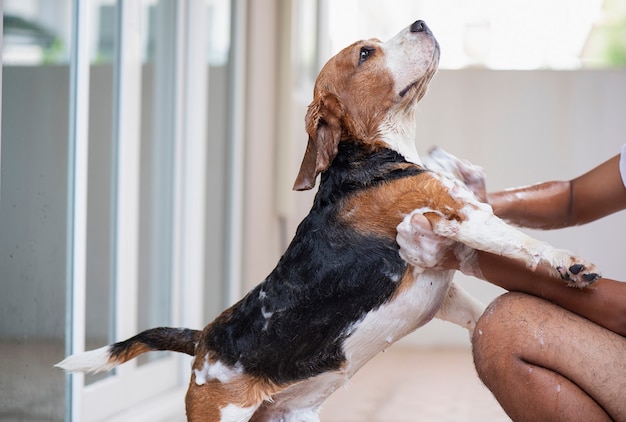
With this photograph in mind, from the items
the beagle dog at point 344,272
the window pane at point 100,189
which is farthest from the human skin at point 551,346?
the window pane at point 100,189

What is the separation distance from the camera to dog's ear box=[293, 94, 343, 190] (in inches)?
71.6

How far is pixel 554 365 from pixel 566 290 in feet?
0.54

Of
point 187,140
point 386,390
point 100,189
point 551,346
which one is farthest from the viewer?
point 386,390

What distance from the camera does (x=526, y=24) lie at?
223 inches

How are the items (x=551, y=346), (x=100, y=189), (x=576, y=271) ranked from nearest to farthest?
(x=576, y=271)
(x=551, y=346)
(x=100, y=189)

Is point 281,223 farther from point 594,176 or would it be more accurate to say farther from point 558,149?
point 594,176

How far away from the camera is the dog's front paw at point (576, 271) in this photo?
1568mm

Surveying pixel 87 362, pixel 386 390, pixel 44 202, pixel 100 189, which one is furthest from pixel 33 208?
pixel 386 390

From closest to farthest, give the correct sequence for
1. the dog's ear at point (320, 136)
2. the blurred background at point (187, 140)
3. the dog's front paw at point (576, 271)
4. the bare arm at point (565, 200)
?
the dog's front paw at point (576, 271), the dog's ear at point (320, 136), the bare arm at point (565, 200), the blurred background at point (187, 140)

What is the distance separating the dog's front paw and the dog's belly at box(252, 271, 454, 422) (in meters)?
0.28

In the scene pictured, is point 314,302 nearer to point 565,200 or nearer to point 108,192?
point 565,200

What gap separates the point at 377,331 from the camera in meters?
1.72

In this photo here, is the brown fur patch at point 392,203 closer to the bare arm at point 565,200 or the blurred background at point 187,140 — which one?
the bare arm at point 565,200

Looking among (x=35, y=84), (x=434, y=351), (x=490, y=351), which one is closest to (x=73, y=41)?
(x=35, y=84)
